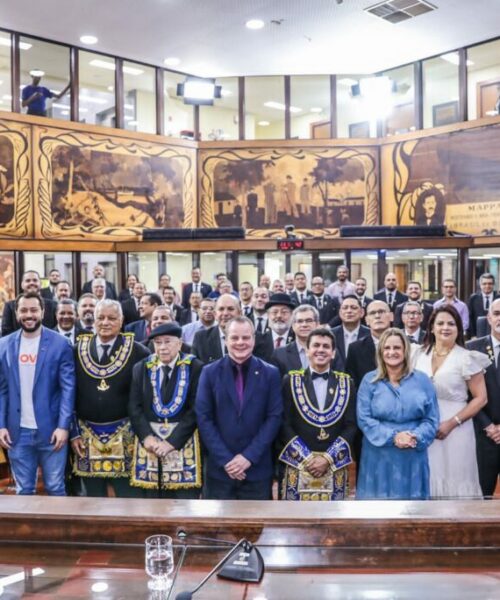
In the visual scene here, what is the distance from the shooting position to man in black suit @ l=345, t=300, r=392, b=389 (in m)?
4.55

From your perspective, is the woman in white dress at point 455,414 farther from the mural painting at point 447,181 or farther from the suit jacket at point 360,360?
the mural painting at point 447,181

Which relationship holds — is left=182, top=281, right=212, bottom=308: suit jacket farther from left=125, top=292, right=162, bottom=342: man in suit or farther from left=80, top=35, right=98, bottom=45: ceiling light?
left=80, top=35, right=98, bottom=45: ceiling light

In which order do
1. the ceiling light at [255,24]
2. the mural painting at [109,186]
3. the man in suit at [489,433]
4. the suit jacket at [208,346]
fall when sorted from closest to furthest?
the man in suit at [489,433]
the suit jacket at [208,346]
the ceiling light at [255,24]
the mural painting at [109,186]

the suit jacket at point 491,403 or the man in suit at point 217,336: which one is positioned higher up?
the man in suit at point 217,336

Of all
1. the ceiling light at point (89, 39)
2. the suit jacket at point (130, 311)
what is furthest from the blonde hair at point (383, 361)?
the ceiling light at point (89, 39)

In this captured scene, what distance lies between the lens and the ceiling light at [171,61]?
12.5 metres

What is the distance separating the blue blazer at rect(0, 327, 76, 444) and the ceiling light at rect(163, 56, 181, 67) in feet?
32.4

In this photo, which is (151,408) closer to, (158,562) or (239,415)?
(239,415)

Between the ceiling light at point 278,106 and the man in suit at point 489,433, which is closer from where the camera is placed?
the man in suit at point 489,433

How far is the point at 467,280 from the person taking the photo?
1090cm

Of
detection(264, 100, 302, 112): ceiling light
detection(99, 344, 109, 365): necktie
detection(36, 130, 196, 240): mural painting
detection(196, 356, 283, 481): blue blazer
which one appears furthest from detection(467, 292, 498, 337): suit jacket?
detection(264, 100, 302, 112): ceiling light

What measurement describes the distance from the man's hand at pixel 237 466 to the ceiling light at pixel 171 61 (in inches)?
423

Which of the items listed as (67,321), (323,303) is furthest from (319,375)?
(323,303)

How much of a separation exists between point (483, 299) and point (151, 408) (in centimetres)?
633
